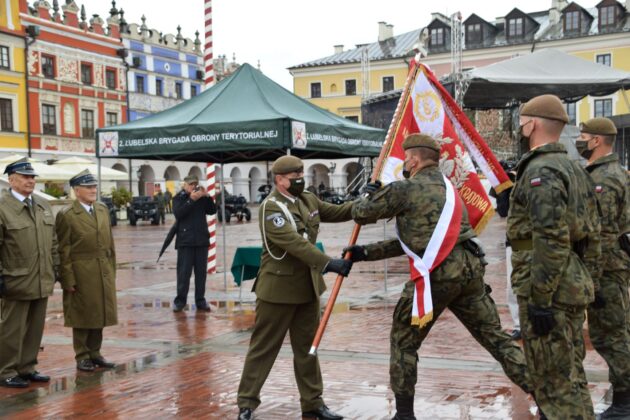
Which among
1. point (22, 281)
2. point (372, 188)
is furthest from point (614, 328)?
point (22, 281)

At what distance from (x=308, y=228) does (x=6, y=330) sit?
300 centimetres

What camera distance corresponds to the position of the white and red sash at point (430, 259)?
4.96m

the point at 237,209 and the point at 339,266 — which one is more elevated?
the point at 339,266

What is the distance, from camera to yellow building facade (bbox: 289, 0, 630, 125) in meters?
54.2

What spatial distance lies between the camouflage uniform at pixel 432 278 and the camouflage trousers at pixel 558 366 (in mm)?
665

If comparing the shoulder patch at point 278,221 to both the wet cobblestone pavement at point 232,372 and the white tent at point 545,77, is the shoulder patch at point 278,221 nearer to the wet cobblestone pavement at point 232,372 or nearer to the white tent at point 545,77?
the wet cobblestone pavement at point 232,372

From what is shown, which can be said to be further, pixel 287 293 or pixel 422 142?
pixel 287 293

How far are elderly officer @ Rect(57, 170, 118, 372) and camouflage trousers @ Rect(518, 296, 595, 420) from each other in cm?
431

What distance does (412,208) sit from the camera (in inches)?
201

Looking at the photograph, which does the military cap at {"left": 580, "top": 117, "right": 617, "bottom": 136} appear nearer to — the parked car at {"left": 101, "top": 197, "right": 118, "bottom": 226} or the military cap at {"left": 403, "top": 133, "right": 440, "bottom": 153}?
the military cap at {"left": 403, "top": 133, "right": 440, "bottom": 153}

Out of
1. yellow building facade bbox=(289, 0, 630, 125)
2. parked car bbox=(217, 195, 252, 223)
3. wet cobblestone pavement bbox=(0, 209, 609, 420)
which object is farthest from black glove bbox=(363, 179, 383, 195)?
yellow building facade bbox=(289, 0, 630, 125)

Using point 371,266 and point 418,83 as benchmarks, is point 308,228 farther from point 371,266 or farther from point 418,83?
point 371,266

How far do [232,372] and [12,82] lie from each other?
1552 inches

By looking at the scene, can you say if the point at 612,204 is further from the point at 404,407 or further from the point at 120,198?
the point at 120,198
